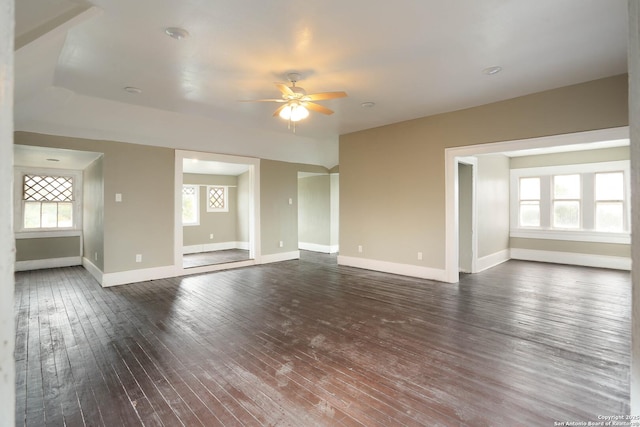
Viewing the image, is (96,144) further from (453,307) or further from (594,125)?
(594,125)

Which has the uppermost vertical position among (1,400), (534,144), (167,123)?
(167,123)

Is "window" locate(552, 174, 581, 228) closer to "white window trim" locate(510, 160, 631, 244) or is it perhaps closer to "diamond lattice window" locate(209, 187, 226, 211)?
"white window trim" locate(510, 160, 631, 244)

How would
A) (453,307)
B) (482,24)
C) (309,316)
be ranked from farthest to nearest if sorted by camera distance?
(453,307), (309,316), (482,24)

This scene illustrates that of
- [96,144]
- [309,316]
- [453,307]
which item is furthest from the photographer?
[96,144]

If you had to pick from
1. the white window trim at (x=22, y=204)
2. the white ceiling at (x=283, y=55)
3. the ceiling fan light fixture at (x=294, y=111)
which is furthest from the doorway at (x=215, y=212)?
the ceiling fan light fixture at (x=294, y=111)

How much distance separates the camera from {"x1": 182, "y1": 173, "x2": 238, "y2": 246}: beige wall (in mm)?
8523

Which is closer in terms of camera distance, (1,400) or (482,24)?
(1,400)

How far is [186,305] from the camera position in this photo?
4.02 meters

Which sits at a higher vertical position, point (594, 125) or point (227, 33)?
point (227, 33)

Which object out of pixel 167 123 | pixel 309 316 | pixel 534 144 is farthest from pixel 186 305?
pixel 534 144

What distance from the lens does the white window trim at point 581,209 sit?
619cm

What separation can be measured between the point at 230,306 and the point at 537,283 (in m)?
4.81

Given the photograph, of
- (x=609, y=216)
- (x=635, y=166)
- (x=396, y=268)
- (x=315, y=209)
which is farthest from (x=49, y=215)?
(x=609, y=216)

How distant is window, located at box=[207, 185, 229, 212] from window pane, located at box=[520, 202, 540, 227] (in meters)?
7.77
